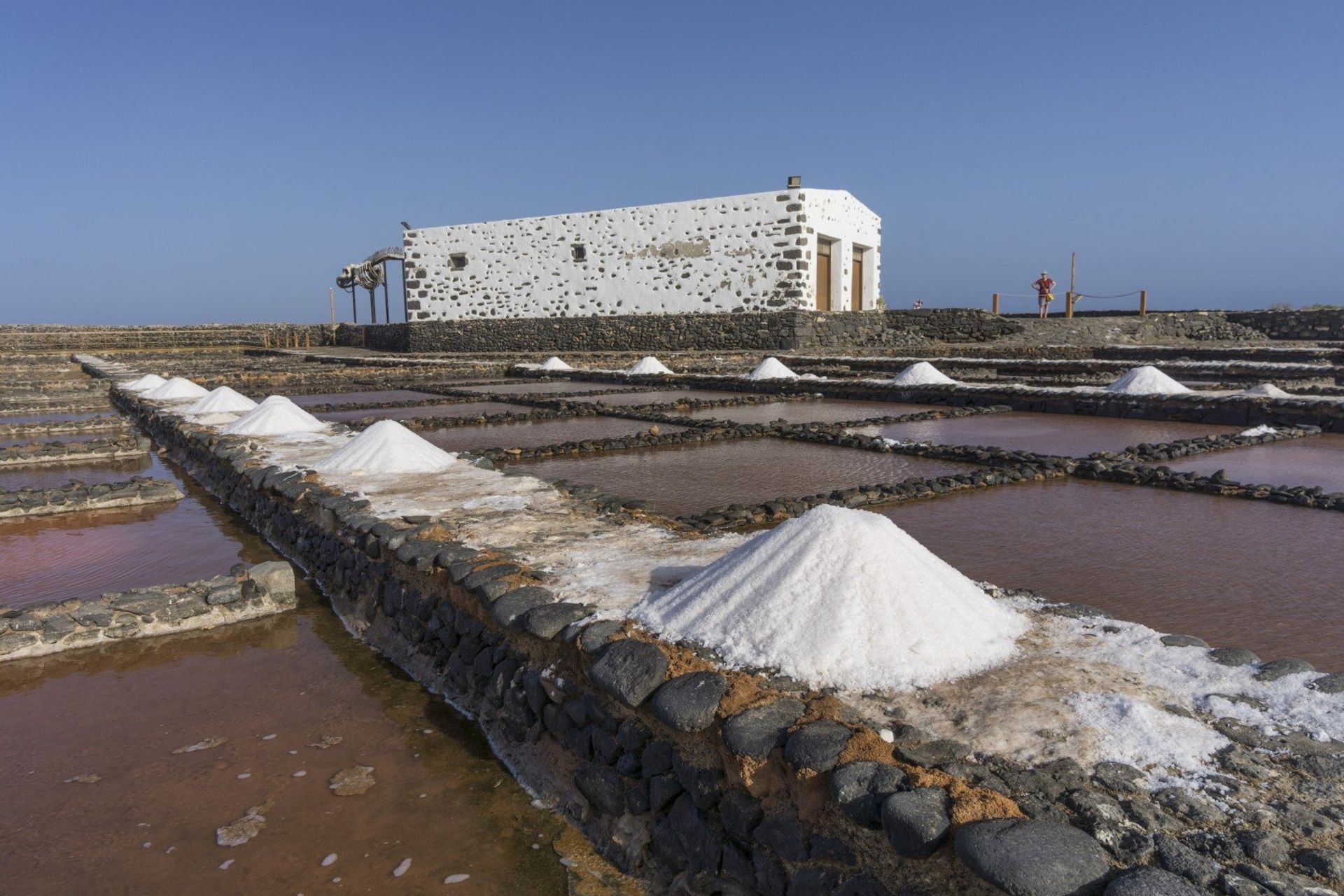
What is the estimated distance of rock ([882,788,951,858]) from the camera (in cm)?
177

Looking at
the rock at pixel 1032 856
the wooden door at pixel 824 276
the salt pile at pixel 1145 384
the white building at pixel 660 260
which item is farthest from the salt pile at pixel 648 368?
the rock at pixel 1032 856

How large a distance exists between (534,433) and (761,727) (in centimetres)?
758

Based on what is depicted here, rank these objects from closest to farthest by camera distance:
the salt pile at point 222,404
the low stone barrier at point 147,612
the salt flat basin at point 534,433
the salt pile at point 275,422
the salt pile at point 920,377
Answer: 1. the low stone barrier at point 147,612
2. the salt pile at point 275,422
3. the salt flat basin at point 534,433
4. the salt pile at point 222,404
5. the salt pile at point 920,377

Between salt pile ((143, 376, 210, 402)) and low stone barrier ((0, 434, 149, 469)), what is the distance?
2.49 meters

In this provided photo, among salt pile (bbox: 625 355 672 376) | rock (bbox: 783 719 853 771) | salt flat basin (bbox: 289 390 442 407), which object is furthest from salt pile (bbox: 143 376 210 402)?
rock (bbox: 783 719 853 771)

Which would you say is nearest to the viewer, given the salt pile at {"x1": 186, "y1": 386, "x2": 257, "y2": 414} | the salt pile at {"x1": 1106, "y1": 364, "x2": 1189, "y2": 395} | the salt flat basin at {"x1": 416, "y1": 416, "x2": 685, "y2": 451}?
the salt flat basin at {"x1": 416, "y1": 416, "x2": 685, "y2": 451}

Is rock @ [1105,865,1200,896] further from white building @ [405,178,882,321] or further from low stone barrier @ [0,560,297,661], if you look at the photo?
white building @ [405,178,882,321]

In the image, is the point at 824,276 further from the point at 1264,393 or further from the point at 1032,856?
the point at 1032,856

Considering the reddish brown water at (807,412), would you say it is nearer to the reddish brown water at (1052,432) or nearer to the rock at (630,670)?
the reddish brown water at (1052,432)

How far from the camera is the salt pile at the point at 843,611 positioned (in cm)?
252

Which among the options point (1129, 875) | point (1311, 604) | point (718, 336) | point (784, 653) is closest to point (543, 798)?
point (784, 653)

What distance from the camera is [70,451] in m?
9.17

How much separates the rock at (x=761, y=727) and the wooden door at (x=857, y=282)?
2224 centimetres

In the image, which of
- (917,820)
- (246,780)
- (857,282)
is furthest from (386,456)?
(857,282)
